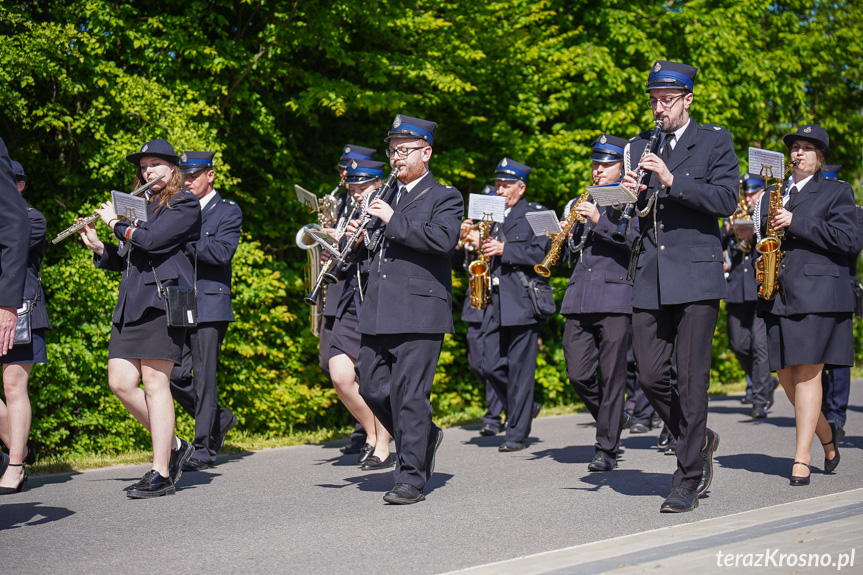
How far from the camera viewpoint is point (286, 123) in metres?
12.0

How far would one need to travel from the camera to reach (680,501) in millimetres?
5840

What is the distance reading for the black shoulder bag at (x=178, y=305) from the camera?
659 cm

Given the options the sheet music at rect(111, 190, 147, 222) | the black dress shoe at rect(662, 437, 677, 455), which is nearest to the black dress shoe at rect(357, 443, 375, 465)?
the black dress shoe at rect(662, 437, 677, 455)

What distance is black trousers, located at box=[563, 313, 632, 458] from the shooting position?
309 inches

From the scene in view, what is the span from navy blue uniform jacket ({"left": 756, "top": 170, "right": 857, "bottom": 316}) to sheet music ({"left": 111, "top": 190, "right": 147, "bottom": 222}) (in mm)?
4331

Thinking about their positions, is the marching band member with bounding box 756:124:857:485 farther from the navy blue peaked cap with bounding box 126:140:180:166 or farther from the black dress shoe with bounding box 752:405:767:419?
the navy blue peaked cap with bounding box 126:140:180:166

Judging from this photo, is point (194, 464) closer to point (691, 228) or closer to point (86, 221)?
point (86, 221)

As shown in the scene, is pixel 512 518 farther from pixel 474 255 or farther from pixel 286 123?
pixel 286 123

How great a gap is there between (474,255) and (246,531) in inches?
207

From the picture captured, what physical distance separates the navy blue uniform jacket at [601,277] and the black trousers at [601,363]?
0.13m

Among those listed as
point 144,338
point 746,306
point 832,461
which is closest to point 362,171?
point 144,338

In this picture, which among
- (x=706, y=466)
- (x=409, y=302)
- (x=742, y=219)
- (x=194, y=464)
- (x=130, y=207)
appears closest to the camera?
(x=706, y=466)

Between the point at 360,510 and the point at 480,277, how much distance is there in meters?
3.79

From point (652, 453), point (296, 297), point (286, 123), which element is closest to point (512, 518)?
point (652, 453)
